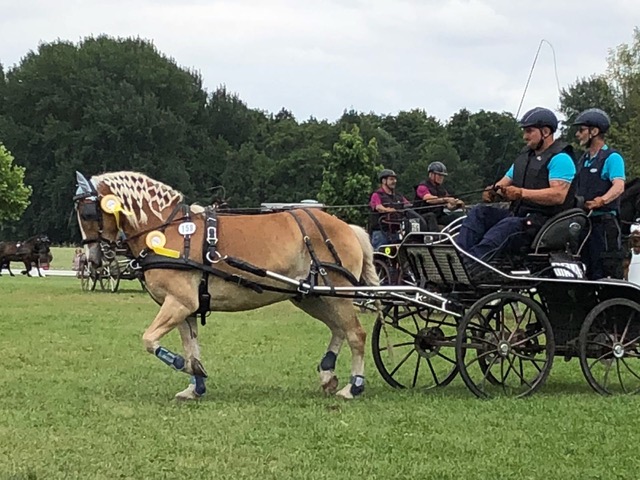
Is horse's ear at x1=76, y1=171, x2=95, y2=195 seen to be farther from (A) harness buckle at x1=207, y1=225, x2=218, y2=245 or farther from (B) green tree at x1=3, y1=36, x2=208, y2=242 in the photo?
(B) green tree at x1=3, y1=36, x2=208, y2=242

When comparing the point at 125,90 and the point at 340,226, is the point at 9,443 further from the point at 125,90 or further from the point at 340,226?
the point at 125,90

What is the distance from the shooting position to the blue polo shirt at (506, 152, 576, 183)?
837 cm

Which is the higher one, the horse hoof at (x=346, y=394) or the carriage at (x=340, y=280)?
the carriage at (x=340, y=280)

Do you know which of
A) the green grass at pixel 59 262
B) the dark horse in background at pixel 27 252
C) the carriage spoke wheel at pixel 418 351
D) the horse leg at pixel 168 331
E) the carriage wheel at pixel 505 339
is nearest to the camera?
the horse leg at pixel 168 331

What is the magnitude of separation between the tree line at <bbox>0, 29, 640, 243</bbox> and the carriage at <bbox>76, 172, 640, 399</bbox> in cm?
5641

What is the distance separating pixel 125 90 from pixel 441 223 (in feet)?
199

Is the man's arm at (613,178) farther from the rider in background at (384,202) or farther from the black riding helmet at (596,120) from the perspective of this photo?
the rider in background at (384,202)

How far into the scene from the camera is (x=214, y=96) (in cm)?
8131

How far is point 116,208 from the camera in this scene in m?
8.32

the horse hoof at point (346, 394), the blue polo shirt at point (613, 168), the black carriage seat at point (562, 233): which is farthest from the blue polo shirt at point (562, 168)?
the horse hoof at point (346, 394)

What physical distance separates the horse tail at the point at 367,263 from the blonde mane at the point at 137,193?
1.69 metres

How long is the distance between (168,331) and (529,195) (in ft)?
10.3

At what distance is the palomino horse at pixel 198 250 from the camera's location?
8227 millimetres

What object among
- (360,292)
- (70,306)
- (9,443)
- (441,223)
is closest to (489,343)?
(360,292)
